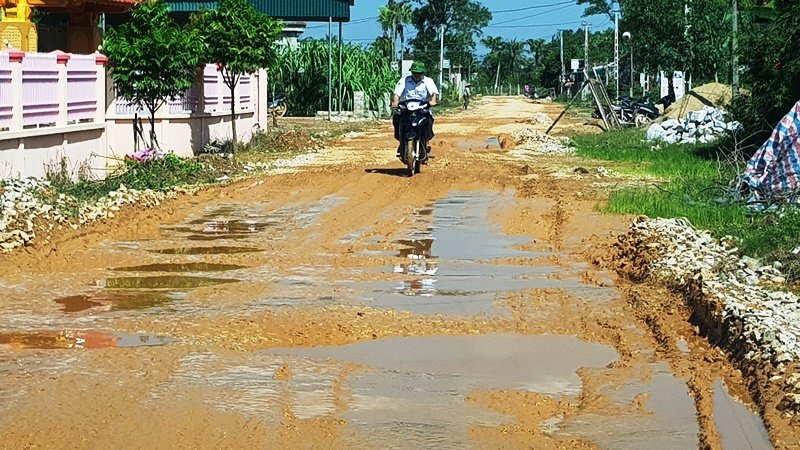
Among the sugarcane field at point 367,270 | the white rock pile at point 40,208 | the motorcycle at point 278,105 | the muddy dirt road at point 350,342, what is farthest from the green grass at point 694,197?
the motorcycle at point 278,105

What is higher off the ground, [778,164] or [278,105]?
[278,105]

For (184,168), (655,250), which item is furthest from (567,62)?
(655,250)

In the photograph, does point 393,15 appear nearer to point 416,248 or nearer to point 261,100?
point 261,100

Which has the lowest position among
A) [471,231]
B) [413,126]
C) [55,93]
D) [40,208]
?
[471,231]

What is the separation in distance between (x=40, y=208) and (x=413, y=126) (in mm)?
7341

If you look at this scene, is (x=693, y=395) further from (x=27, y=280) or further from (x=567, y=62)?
(x=567, y=62)

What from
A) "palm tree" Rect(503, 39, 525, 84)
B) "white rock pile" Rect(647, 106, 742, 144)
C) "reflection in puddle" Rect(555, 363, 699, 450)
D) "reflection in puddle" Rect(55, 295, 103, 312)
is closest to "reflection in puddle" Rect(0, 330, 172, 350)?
"reflection in puddle" Rect(55, 295, 103, 312)

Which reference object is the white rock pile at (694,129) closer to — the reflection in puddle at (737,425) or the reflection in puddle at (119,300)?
the reflection in puddle at (119,300)

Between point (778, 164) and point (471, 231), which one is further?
point (778, 164)

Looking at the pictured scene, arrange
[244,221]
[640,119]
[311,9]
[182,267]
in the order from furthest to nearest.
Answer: [311,9], [640,119], [244,221], [182,267]

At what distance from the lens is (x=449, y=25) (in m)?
91.9

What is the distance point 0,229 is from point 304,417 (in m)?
6.33

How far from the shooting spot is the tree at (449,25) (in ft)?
293

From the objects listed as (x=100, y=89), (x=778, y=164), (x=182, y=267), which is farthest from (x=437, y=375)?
(x=100, y=89)
